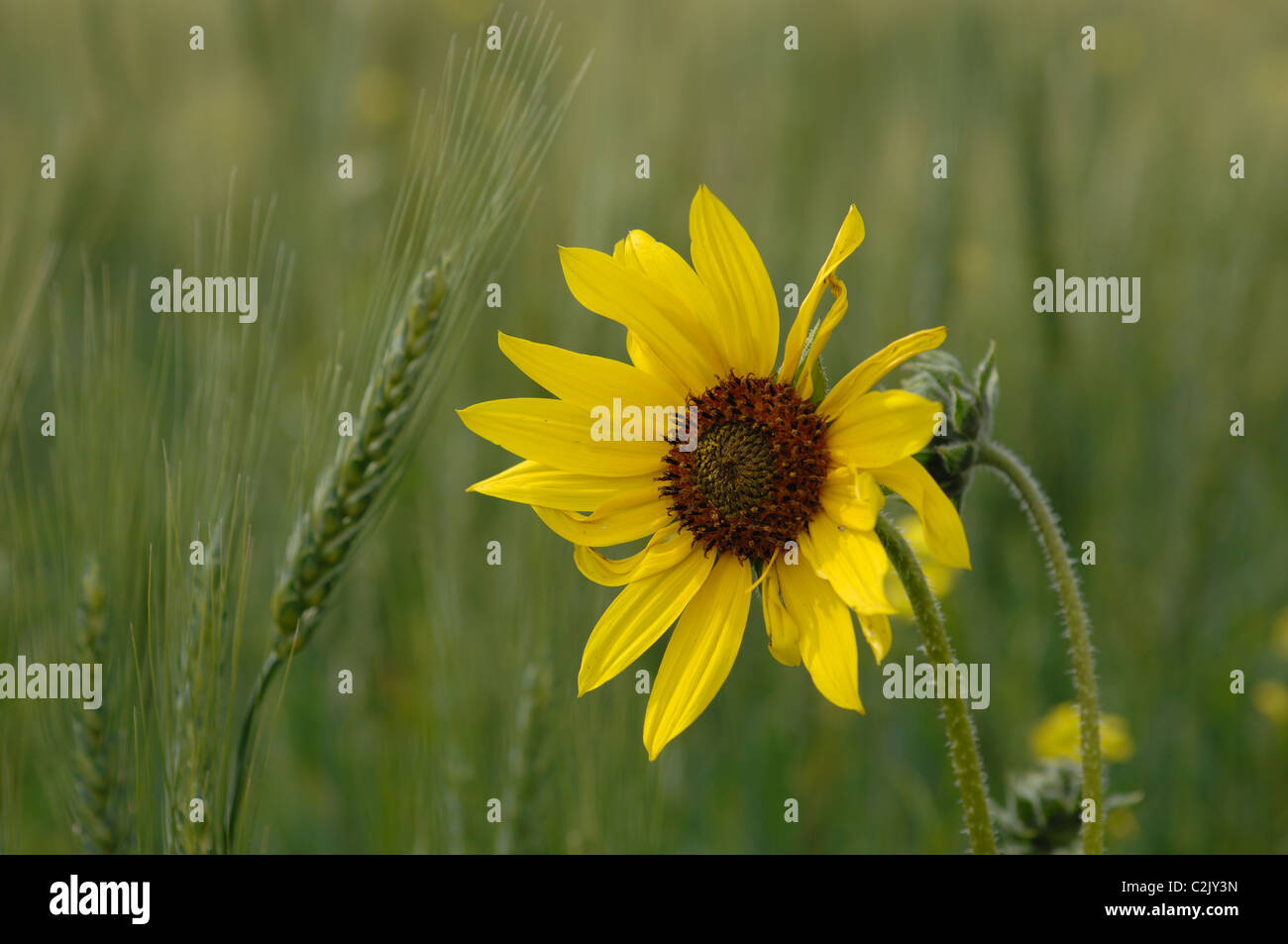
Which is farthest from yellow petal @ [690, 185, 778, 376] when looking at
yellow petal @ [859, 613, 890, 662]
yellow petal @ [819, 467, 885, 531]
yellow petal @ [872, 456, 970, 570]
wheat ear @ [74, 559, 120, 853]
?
wheat ear @ [74, 559, 120, 853]

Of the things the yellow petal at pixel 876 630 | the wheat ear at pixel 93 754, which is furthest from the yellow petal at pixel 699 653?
the wheat ear at pixel 93 754

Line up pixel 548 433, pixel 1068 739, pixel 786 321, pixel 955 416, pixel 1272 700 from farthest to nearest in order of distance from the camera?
pixel 786 321 < pixel 1272 700 < pixel 1068 739 < pixel 548 433 < pixel 955 416

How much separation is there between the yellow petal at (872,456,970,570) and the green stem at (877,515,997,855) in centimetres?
8

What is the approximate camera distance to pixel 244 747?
2.07 meters

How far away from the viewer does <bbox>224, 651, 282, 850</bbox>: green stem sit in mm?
1999

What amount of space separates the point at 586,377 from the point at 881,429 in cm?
53

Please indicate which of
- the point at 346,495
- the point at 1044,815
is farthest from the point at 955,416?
the point at 346,495

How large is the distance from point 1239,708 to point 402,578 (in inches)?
117

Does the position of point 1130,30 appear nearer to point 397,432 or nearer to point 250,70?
point 250,70

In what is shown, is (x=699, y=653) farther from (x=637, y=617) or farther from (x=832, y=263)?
(x=832, y=263)

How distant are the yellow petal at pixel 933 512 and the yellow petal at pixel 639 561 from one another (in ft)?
1.41

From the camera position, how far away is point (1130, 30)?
7.04 metres

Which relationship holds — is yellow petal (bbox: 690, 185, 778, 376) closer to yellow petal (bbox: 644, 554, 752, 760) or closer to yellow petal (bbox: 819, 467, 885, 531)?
yellow petal (bbox: 819, 467, 885, 531)
